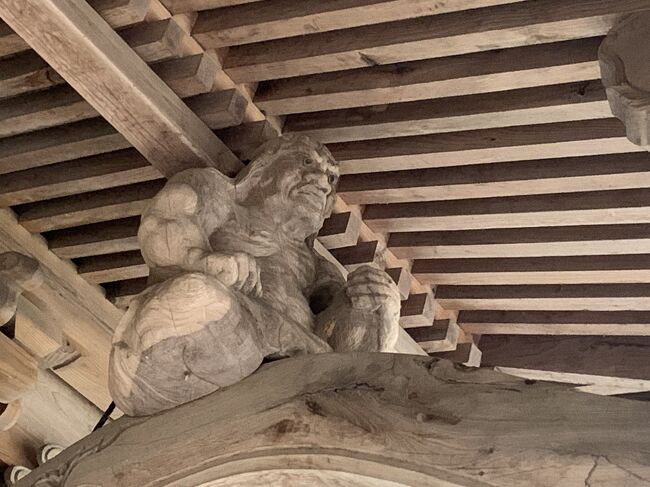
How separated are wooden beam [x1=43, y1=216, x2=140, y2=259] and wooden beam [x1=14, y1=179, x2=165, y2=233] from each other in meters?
0.05

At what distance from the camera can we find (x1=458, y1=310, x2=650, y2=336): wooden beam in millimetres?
3123

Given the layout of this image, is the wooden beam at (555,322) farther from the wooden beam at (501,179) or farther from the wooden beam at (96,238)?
the wooden beam at (96,238)

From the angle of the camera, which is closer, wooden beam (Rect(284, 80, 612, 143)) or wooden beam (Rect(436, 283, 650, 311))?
wooden beam (Rect(284, 80, 612, 143))

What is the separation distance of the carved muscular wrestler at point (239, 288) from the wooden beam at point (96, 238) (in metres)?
0.57

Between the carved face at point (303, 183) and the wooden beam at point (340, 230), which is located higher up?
the wooden beam at point (340, 230)

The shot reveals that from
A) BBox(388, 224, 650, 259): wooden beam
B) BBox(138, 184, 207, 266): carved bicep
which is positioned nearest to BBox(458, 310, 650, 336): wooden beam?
BBox(388, 224, 650, 259): wooden beam

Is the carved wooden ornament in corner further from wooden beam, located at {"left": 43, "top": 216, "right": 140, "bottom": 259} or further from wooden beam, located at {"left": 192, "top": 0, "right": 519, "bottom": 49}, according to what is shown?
wooden beam, located at {"left": 192, "top": 0, "right": 519, "bottom": 49}

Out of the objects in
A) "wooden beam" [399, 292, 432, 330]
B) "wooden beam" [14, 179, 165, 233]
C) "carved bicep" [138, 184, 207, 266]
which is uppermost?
"wooden beam" [399, 292, 432, 330]

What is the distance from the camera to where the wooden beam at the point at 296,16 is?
234cm

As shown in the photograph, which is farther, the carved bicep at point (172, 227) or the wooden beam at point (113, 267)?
the wooden beam at point (113, 267)

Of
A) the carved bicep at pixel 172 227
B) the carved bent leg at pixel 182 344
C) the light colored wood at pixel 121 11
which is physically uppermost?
the light colored wood at pixel 121 11

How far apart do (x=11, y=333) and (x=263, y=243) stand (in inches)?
35.6

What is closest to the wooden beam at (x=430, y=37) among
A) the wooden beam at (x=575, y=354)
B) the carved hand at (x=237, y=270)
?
the carved hand at (x=237, y=270)

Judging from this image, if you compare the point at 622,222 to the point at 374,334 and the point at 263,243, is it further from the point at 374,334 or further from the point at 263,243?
the point at 263,243
